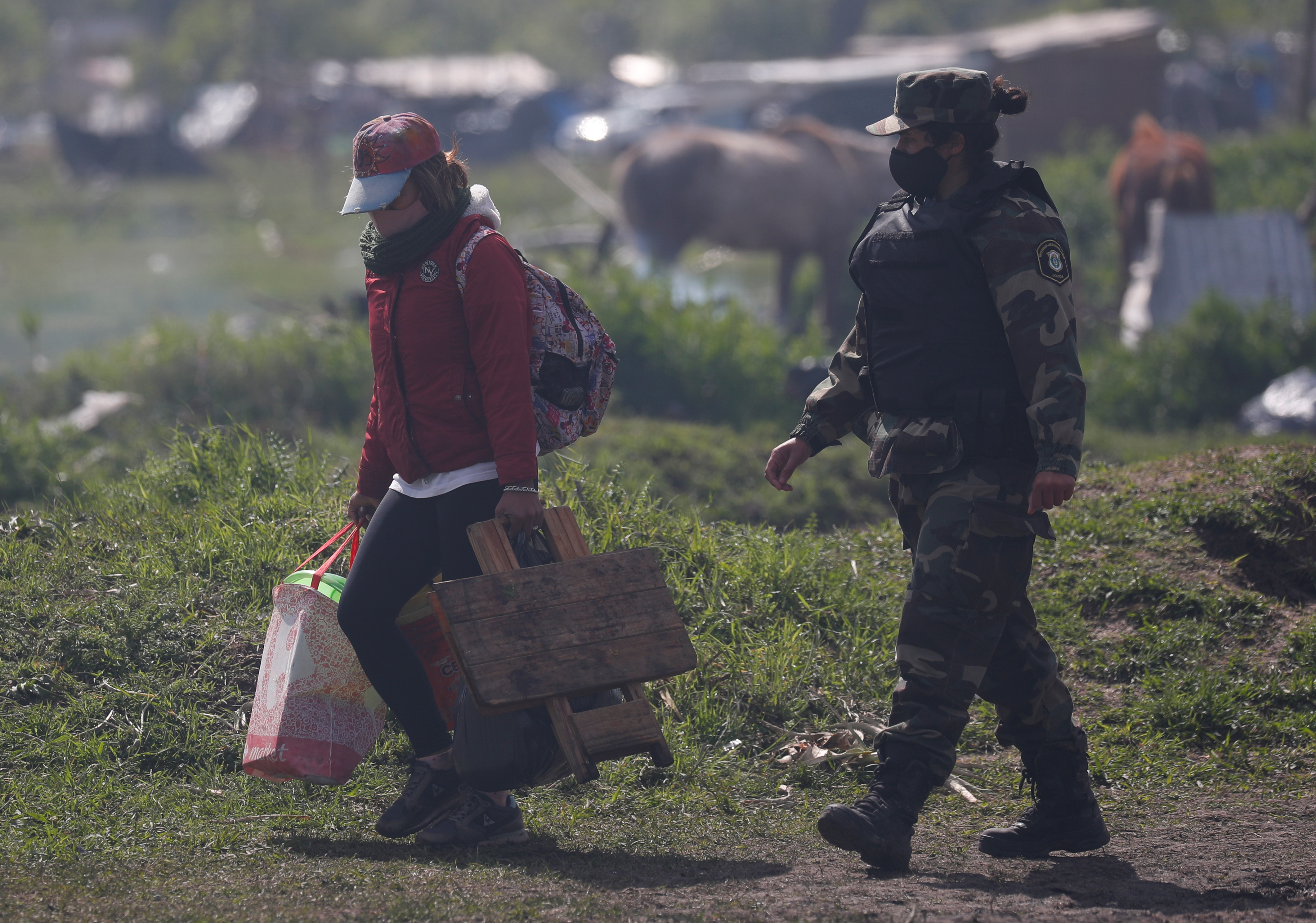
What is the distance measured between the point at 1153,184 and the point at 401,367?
37.1 feet

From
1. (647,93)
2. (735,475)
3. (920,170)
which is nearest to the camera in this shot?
(920,170)

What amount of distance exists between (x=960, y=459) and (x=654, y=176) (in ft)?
33.2

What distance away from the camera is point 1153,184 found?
500 inches

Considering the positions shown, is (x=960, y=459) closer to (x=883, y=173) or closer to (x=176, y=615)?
(x=176, y=615)

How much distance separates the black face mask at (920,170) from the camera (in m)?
3.15

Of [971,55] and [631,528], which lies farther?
[971,55]

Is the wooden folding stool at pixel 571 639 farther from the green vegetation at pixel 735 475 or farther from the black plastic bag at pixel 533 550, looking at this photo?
the green vegetation at pixel 735 475

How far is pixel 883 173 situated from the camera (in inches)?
554

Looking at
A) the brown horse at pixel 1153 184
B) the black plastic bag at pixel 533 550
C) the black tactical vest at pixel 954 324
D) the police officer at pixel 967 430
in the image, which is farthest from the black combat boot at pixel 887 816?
the brown horse at pixel 1153 184

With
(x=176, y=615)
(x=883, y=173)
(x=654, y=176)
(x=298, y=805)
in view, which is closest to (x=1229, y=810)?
(x=298, y=805)

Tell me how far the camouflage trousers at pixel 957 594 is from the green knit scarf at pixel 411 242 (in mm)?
1385

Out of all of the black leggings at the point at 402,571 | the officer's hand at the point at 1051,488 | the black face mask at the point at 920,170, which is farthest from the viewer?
the black leggings at the point at 402,571

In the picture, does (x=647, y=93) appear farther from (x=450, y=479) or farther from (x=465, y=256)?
(x=450, y=479)

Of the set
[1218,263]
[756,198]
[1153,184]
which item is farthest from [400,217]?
[1153,184]
